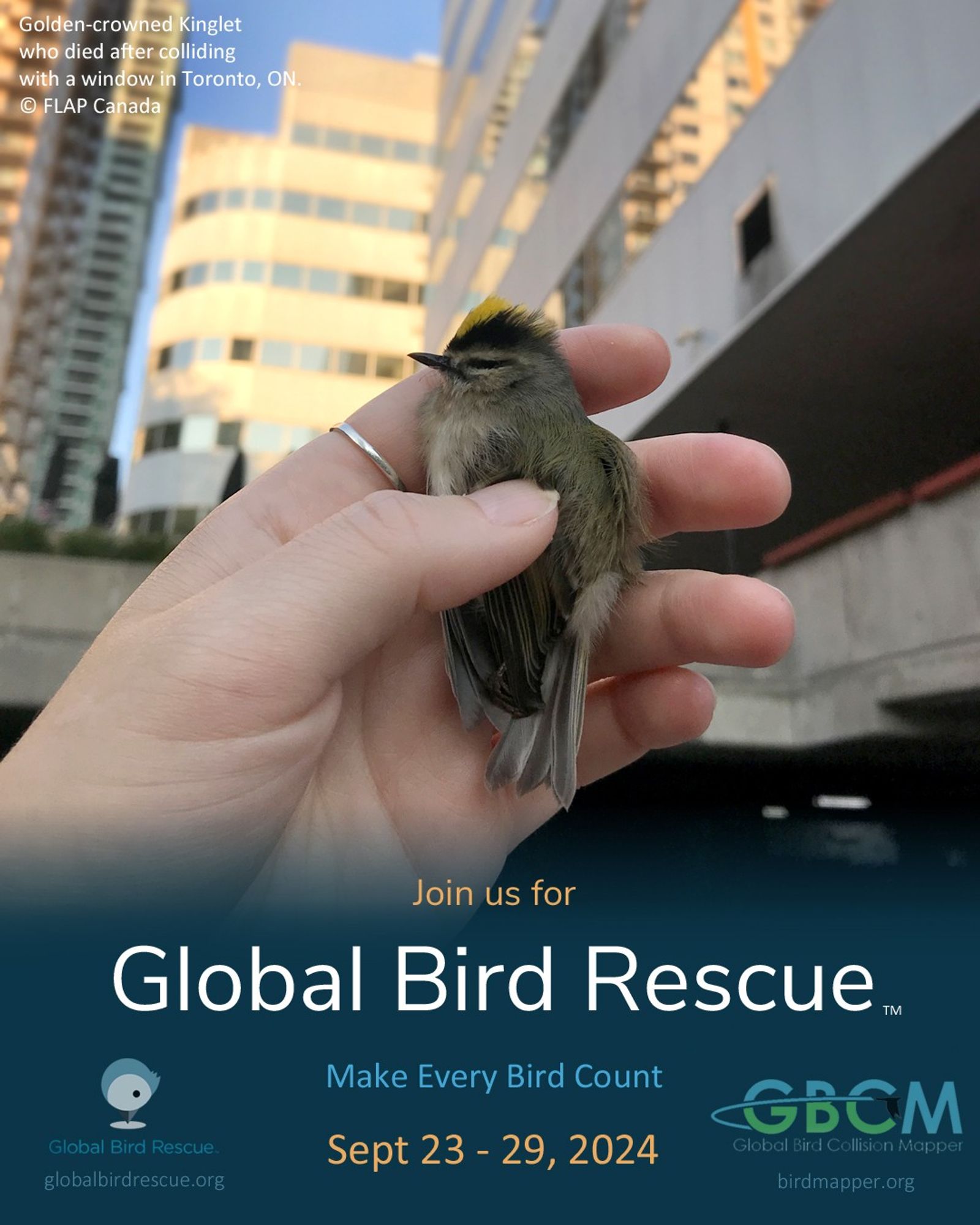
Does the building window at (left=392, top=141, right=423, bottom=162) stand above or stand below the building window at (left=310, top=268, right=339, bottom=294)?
above

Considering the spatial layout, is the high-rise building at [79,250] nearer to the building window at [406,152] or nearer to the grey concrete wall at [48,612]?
the building window at [406,152]

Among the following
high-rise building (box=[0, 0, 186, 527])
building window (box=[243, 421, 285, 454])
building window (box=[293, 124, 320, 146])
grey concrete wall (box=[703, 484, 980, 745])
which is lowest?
grey concrete wall (box=[703, 484, 980, 745])

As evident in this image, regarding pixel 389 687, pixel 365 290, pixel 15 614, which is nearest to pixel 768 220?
pixel 389 687

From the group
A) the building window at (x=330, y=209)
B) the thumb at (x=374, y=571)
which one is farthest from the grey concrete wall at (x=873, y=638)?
the building window at (x=330, y=209)

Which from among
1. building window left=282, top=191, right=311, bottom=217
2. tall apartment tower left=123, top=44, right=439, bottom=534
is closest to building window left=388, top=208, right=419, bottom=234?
tall apartment tower left=123, top=44, right=439, bottom=534

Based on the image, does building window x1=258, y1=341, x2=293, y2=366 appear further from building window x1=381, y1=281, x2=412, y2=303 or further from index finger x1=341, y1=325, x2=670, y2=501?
index finger x1=341, y1=325, x2=670, y2=501

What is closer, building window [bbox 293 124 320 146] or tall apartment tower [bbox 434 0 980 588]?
tall apartment tower [bbox 434 0 980 588]
